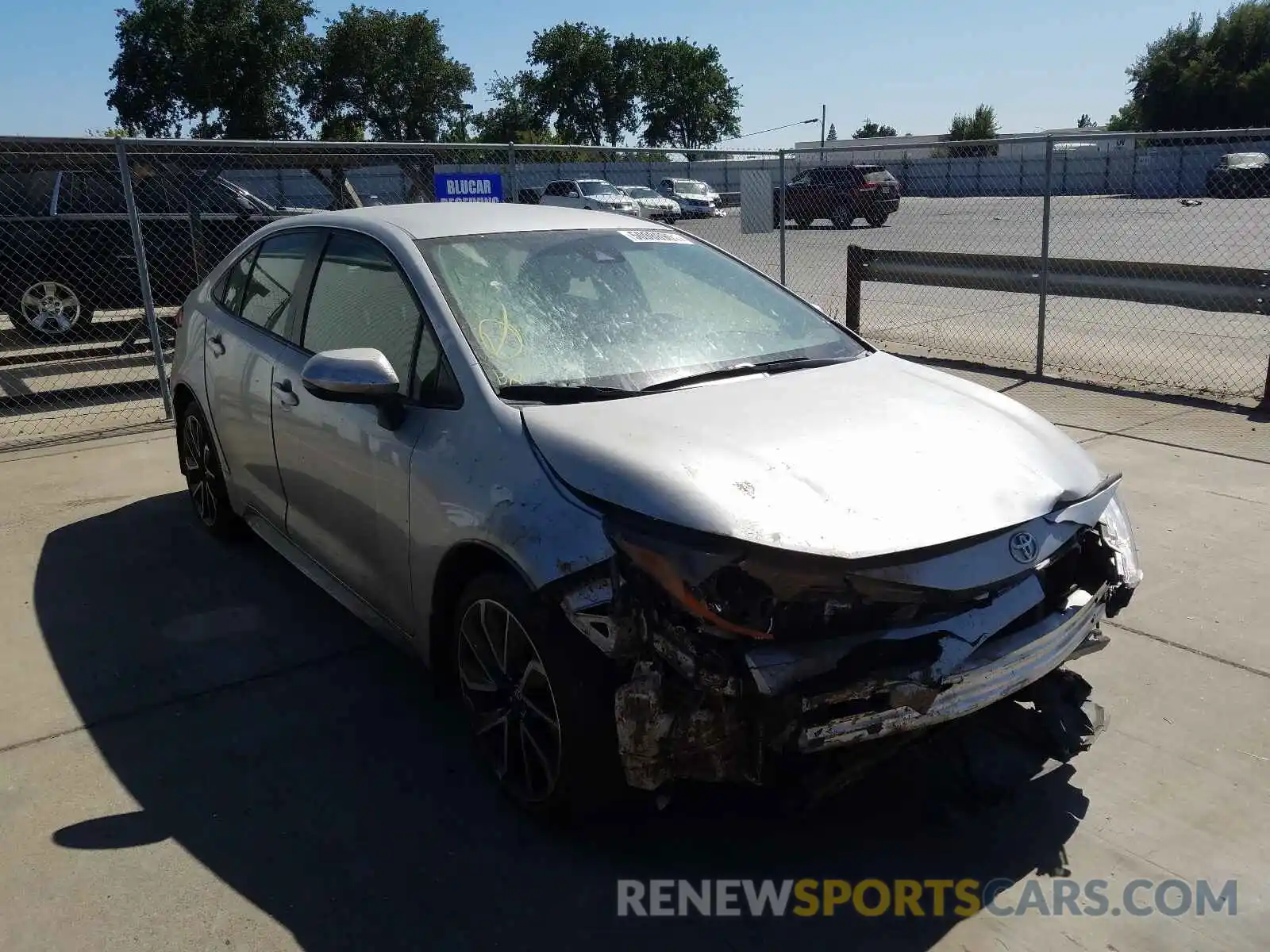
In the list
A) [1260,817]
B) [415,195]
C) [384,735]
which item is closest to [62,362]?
[415,195]

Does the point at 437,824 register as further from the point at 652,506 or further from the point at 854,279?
the point at 854,279

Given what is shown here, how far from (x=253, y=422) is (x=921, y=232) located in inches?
735

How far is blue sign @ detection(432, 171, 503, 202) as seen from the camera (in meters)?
9.59

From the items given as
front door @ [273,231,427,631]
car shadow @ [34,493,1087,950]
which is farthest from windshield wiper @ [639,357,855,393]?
car shadow @ [34,493,1087,950]

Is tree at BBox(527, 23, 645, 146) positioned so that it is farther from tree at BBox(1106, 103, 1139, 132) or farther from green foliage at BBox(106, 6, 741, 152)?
tree at BBox(1106, 103, 1139, 132)

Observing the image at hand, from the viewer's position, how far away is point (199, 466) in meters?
5.64

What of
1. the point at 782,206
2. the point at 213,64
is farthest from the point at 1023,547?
the point at 213,64

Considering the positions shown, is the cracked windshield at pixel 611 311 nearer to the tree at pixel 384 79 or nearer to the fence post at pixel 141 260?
the fence post at pixel 141 260

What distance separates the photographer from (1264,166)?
1905 cm

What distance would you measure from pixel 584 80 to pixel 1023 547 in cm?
7637

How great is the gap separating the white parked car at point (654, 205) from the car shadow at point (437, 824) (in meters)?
21.1

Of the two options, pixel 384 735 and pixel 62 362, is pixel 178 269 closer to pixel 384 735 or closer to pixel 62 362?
pixel 62 362

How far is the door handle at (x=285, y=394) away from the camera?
4176 mm

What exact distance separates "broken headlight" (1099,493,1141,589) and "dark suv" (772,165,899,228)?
1796cm
